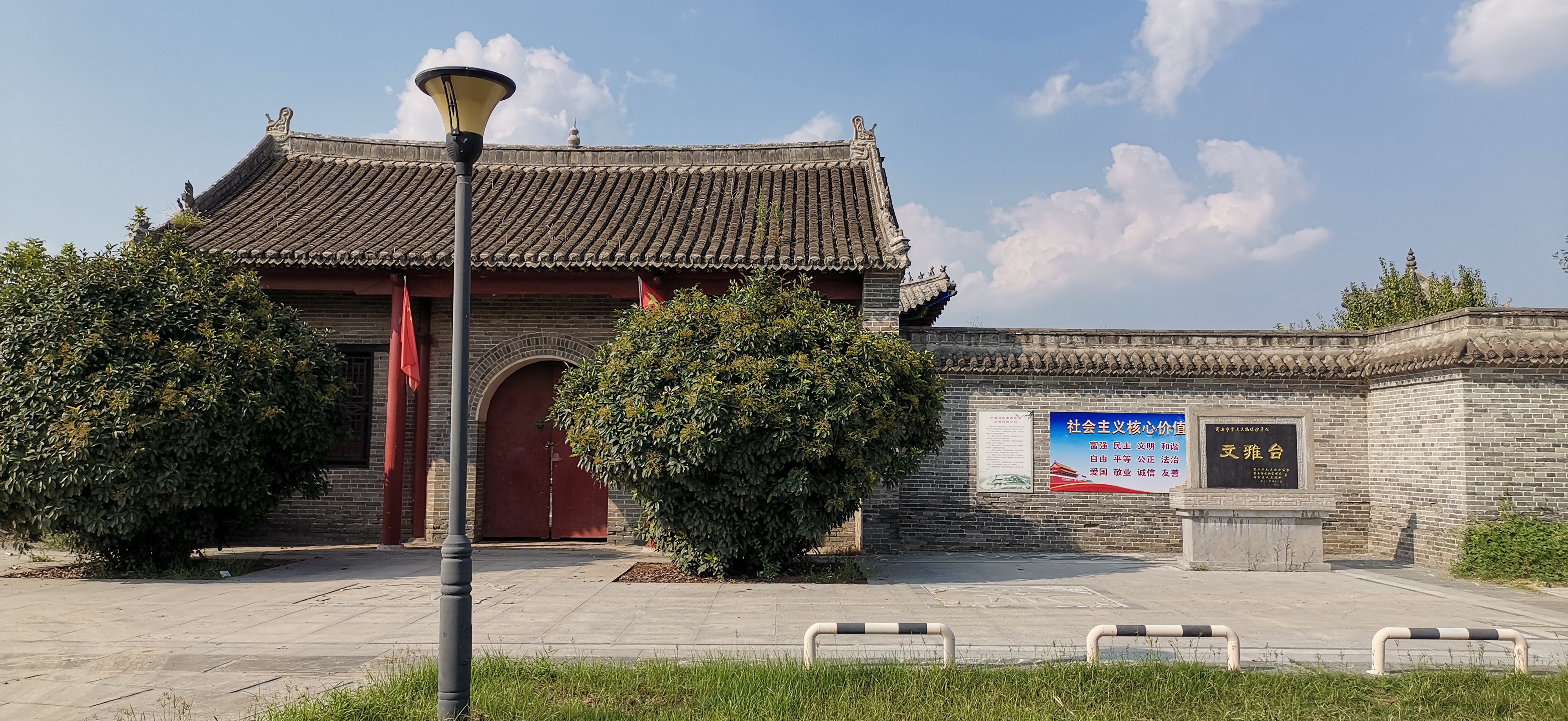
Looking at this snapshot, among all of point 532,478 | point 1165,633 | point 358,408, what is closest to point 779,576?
point 532,478

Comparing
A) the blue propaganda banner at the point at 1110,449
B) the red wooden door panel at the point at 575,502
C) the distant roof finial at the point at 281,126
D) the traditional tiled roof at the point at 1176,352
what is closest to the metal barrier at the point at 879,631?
the traditional tiled roof at the point at 1176,352

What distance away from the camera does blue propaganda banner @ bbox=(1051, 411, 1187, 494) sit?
12430 millimetres

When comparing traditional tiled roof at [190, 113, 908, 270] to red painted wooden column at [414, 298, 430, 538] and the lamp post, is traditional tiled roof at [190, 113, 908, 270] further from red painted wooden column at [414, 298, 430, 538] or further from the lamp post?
the lamp post

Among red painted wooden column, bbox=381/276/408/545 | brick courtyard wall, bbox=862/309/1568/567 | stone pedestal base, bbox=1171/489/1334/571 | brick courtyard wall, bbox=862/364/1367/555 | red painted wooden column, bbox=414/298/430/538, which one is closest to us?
stone pedestal base, bbox=1171/489/1334/571

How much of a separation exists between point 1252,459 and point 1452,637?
6.49m

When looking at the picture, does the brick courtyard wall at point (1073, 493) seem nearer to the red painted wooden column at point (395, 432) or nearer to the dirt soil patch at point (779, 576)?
the dirt soil patch at point (779, 576)

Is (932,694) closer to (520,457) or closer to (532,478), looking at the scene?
(532,478)

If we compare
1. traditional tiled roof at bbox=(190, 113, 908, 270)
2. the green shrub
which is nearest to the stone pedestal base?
the green shrub

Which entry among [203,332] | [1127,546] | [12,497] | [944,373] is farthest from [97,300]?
[1127,546]

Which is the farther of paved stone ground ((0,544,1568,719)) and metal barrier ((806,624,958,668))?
paved stone ground ((0,544,1568,719))

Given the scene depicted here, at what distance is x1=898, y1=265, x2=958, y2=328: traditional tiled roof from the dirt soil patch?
710cm

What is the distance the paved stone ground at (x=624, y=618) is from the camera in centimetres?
582

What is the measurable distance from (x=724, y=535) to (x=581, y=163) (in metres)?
8.69

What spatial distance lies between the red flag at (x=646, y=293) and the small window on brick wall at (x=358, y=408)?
394 centimetres
